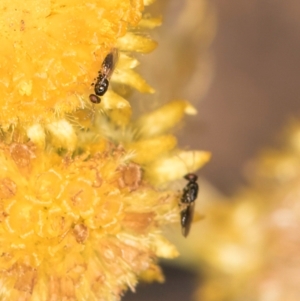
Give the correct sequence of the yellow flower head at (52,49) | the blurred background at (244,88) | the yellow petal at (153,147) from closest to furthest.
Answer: the yellow flower head at (52,49), the yellow petal at (153,147), the blurred background at (244,88)

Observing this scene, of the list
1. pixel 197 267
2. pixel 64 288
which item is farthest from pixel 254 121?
pixel 64 288

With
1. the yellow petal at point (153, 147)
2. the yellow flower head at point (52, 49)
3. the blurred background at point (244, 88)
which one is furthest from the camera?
the blurred background at point (244, 88)

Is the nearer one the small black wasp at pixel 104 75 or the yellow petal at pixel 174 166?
the small black wasp at pixel 104 75

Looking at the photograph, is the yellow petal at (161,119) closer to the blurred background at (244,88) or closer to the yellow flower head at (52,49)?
the yellow flower head at (52,49)

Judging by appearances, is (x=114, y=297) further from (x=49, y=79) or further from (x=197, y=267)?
(x=197, y=267)

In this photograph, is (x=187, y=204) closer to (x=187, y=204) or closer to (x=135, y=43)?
(x=187, y=204)

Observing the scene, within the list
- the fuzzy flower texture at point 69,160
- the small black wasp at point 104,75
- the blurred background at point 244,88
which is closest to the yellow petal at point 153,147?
the fuzzy flower texture at point 69,160

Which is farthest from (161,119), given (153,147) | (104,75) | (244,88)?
(244,88)
